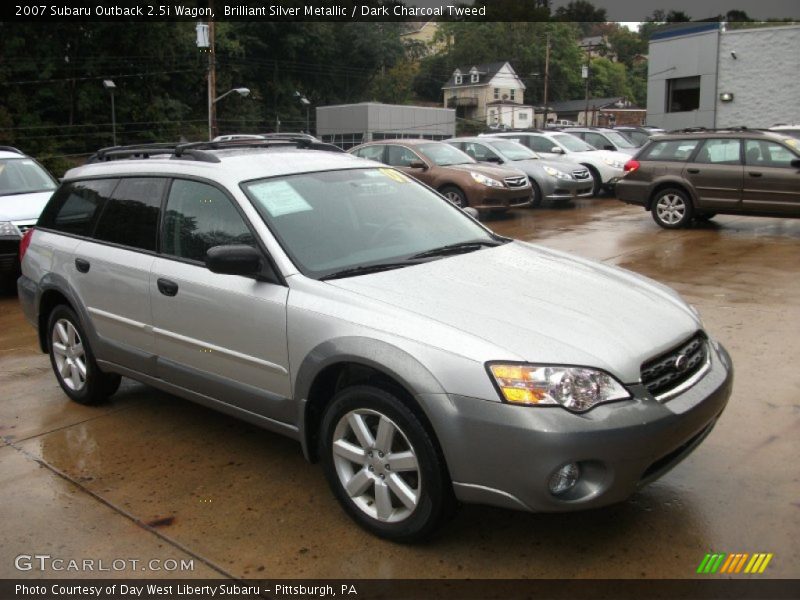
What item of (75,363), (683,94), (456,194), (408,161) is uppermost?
(683,94)

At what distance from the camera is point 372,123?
51.0 meters

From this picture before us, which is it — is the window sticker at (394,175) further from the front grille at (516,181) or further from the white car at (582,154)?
the white car at (582,154)

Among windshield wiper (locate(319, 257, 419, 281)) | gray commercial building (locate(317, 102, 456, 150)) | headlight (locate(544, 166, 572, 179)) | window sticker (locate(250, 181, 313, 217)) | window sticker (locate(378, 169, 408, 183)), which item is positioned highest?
gray commercial building (locate(317, 102, 456, 150))

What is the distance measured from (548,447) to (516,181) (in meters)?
12.1

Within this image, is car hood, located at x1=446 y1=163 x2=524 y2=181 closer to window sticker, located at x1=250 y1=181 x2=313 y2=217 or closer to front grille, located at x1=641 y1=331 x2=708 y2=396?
window sticker, located at x1=250 y1=181 x2=313 y2=217

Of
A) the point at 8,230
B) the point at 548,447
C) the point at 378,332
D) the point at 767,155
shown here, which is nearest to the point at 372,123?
the point at 767,155

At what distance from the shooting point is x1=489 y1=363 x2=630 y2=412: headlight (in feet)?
9.82

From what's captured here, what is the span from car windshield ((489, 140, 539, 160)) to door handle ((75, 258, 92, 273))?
12803 millimetres

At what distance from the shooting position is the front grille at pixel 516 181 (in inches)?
568

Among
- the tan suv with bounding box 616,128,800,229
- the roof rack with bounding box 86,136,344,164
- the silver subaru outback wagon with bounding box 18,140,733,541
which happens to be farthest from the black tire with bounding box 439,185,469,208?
the silver subaru outback wagon with bounding box 18,140,733,541

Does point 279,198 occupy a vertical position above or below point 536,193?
above

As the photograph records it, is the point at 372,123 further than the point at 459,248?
Yes

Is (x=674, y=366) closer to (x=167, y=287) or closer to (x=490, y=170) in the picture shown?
(x=167, y=287)

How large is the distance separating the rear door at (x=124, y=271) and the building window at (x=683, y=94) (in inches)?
1329
